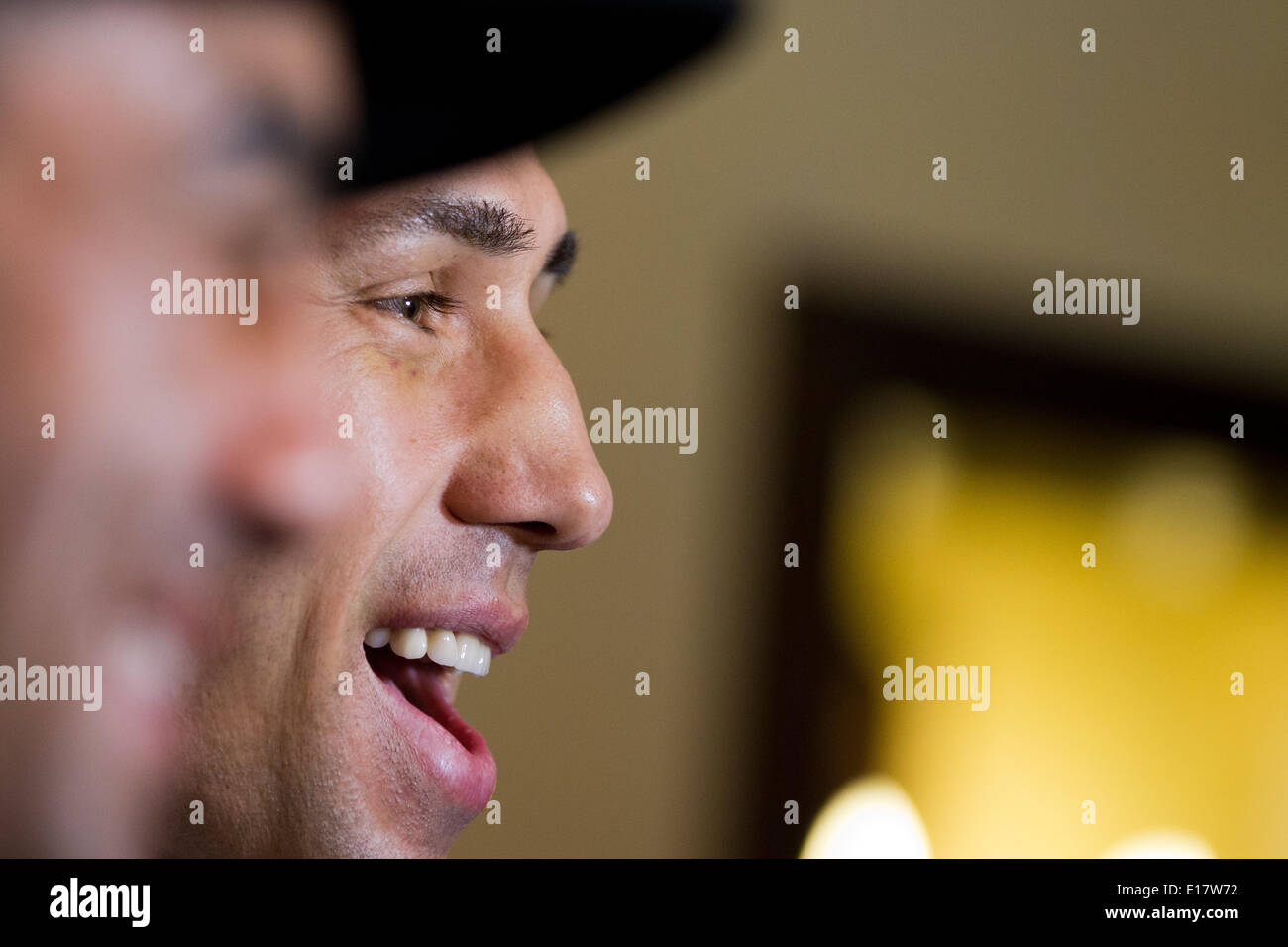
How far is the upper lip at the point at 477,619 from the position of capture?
1.83 ft

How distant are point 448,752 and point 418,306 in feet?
0.75

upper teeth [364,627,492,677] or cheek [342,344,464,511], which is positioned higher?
cheek [342,344,464,511]

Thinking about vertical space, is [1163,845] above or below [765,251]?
below

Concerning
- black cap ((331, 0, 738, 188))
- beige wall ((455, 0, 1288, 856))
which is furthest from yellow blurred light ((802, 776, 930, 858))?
black cap ((331, 0, 738, 188))

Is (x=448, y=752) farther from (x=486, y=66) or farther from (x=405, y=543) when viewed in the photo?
(x=486, y=66)

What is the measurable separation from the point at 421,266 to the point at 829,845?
0.46 m

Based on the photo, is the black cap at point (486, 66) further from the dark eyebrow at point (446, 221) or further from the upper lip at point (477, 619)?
the upper lip at point (477, 619)

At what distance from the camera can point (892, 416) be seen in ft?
2.72

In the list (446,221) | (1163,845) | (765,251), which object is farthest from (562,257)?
(1163,845)

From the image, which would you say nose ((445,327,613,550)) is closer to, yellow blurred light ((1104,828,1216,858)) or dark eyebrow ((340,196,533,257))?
dark eyebrow ((340,196,533,257))

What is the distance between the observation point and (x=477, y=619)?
0.58 meters

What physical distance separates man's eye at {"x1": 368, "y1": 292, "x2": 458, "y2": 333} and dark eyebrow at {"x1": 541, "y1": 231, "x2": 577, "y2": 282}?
7 cm

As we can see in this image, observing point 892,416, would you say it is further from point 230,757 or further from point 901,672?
point 230,757

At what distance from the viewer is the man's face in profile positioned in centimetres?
53
